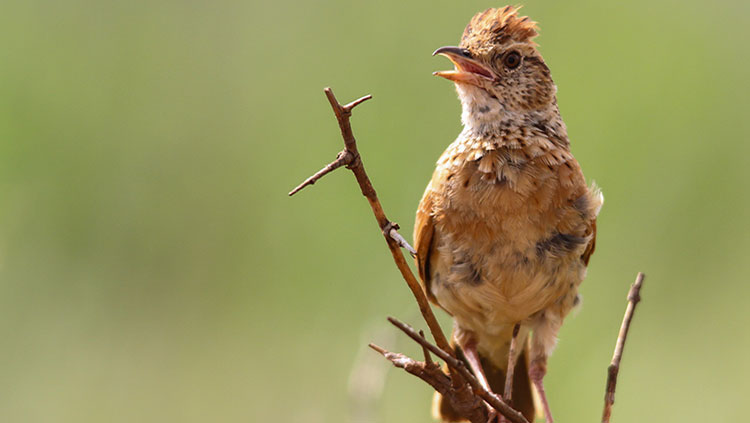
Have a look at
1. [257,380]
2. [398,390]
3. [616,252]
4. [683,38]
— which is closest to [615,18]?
[683,38]

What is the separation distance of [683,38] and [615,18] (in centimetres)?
60

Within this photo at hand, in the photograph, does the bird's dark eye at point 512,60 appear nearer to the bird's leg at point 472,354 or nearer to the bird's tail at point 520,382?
the bird's leg at point 472,354

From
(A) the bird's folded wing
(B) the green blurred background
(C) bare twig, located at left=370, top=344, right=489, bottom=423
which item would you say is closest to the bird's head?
(A) the bird's folded wing

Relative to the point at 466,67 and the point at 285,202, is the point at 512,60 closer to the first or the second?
the point at 466,67

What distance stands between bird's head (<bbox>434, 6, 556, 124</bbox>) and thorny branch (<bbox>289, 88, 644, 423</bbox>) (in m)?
1.33

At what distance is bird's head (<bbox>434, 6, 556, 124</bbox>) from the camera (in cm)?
411

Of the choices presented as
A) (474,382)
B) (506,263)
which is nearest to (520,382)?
(506,263)

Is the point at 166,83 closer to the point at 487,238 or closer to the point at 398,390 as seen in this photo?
the point at 398,390

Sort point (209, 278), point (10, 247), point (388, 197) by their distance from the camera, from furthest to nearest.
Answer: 1. point (209, 278)
2. point (388, 197)
3. point (10, 247)

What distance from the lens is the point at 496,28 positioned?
4.14m

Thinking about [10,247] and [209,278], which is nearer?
Answer: [10,247]

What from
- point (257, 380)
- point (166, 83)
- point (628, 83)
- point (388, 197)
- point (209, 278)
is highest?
point (628, 83)

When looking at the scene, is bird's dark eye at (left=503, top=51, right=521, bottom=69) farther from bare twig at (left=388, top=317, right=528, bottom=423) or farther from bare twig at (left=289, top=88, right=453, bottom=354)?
bare twig at (left=388, top=317, right=528, bottom=423)

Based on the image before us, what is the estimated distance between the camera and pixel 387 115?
6.82 meters
